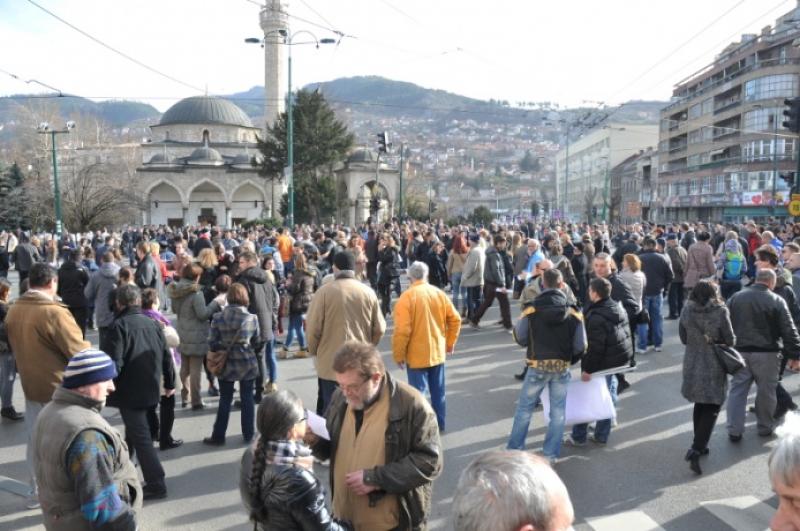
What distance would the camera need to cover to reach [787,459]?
242 centimetres

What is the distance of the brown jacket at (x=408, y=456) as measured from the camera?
10.0 feet

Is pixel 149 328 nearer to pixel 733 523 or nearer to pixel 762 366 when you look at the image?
pixel 733 523

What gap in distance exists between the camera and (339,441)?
3.31 metres

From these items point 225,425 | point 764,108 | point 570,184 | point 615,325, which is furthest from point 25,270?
point 570,184

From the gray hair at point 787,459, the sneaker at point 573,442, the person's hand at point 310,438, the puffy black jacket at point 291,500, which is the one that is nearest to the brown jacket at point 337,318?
the sneaker at point 573,442

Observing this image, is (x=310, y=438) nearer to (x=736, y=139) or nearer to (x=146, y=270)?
(x=146, y=270)

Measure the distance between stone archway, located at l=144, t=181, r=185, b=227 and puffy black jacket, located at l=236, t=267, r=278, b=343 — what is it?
6071 centimetres

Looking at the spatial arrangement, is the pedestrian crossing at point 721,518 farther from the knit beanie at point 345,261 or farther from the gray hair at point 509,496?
the gray hair at point 509,496

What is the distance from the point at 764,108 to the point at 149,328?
190 ft

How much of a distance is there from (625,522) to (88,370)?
12.4ft

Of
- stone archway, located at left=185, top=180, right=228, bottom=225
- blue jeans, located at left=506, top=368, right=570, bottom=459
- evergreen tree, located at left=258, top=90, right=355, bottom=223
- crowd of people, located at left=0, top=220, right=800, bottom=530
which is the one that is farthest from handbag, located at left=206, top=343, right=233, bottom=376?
stone archway, located at left=185, top=180, right=228, bottom=225

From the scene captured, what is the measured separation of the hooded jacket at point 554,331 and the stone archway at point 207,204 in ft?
209

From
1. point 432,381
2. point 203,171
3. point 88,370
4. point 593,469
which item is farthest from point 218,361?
point 203,171

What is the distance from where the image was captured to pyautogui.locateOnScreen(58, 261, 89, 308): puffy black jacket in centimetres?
1007
